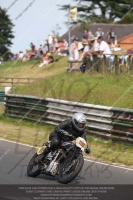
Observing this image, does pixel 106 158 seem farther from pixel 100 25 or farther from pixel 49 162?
pixel 100 25

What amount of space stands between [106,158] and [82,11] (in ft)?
155

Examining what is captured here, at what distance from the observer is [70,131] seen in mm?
10938

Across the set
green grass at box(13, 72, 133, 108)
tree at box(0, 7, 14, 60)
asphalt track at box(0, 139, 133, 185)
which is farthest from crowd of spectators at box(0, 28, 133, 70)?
tree at box(0, 7, 14, 60)

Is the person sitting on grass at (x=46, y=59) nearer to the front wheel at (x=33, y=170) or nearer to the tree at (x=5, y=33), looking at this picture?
the tree at (x=5, y=33)

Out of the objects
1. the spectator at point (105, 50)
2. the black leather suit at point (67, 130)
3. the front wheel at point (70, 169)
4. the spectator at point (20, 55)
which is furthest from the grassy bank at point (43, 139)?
the spectator at point (20, 55)

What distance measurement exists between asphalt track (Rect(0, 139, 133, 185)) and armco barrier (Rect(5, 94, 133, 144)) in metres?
2.17

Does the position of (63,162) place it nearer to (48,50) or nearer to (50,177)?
(50,177)

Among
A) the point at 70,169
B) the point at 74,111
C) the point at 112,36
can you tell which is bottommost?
the point at 74,111

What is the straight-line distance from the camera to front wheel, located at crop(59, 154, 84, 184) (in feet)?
33.1

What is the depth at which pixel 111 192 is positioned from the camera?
934 centimetres

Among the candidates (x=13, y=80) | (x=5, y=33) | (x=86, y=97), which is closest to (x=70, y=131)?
(x=86, y=97)

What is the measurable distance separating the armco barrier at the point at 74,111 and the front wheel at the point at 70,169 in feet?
15.5

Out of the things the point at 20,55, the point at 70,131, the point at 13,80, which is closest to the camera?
the point at 70,131

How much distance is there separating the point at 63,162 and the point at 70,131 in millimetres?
686
